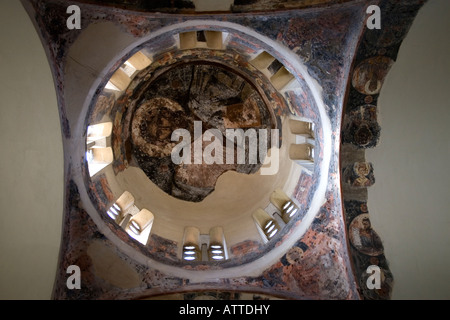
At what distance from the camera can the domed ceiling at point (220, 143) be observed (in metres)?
9.50

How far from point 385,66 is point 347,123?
142 centimetres

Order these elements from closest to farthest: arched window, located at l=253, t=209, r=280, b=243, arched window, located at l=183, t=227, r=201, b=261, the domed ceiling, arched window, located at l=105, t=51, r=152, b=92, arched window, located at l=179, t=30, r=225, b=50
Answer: the domed ceiling → arched window, located at l=179, t=30, r=225, b=50 → arched window, located at l=105, t=51, r=152, b=92 → arched window, located at l=253, t=209, r=280, b=243 → arched window, located at l=183, t=227, r=201, b=261

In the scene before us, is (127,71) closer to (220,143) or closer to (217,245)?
(220,143)

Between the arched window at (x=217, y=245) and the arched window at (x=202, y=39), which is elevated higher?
the arched window at (x=202, y=39)

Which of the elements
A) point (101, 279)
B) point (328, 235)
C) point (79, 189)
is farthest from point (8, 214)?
point (328, 235)

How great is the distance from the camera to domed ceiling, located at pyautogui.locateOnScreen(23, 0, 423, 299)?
9500 millimetres

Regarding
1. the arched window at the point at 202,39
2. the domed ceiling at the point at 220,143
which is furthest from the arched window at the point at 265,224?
the arched window at the point at 202,39

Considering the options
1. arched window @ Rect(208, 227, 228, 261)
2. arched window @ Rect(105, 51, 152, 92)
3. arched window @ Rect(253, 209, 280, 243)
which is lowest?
arched window @ Rect(208, 227, 228, 261)

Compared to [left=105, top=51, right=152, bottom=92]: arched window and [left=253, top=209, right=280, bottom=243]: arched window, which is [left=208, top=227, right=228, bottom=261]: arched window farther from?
[left=105, top=51, right=152, bottom=92]: arched window

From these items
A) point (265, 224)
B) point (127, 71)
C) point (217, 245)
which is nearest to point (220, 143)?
point (265, 224)

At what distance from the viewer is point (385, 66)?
30.6 ft

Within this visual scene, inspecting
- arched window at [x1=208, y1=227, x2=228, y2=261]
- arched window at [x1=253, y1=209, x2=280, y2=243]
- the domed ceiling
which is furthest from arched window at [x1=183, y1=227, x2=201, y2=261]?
arched window at [x1=253, y1=209, x2=280, y2=243]

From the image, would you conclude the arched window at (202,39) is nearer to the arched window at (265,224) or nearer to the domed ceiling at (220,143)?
the domed ceiling at (220,143)

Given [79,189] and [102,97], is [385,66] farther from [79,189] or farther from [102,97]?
[79,189]
